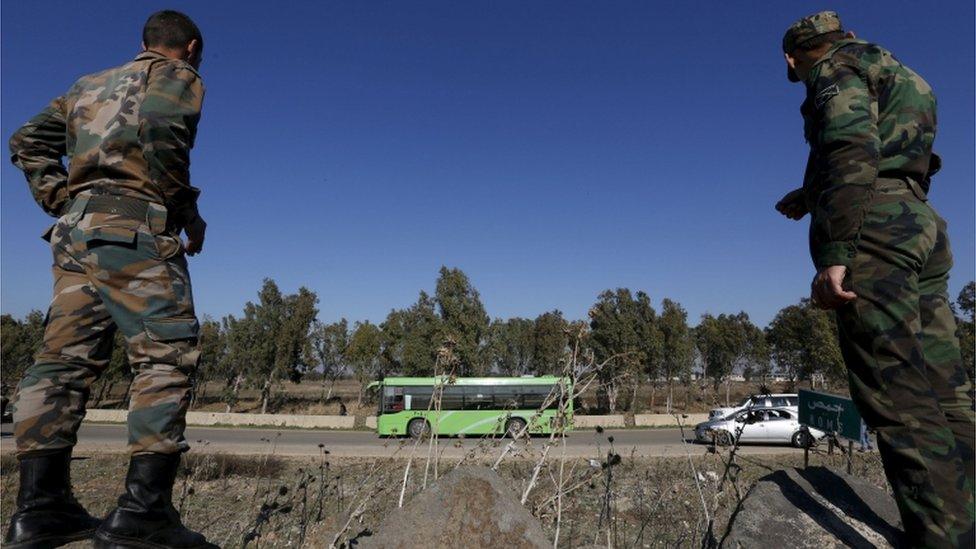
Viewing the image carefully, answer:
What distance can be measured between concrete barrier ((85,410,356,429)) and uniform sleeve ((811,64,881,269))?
2952cm

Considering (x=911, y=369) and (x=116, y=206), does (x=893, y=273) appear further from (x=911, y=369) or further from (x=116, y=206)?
(x=116, y=206)

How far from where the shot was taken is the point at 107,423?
27906 millimetres

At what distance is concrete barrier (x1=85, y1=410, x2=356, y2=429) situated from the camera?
28.9m

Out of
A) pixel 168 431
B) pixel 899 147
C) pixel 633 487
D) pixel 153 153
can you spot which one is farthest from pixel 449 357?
pixel 633 487

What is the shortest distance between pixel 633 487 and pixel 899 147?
10.5m

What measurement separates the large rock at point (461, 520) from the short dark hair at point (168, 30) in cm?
185

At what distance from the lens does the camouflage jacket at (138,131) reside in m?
1.74

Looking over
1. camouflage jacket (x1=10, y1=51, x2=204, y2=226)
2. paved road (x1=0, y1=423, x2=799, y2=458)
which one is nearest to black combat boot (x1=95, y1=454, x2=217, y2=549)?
camouflage jacket (x1=10, y1=51, x2=204, y2=226)

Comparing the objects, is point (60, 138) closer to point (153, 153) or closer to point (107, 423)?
point (153, 153)

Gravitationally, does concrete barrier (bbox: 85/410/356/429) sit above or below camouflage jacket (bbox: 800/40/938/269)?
below

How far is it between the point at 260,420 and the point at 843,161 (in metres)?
32.8

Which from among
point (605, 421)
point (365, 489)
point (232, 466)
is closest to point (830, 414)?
point (365, 489)

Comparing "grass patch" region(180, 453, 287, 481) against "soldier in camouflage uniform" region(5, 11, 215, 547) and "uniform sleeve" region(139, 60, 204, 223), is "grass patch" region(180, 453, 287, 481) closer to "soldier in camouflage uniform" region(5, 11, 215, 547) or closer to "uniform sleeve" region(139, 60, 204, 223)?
"soldier in camouflage uniform" region(5, 11, 215, 547)

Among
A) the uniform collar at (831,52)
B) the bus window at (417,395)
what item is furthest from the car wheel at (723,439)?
the bus window at (417,395)
